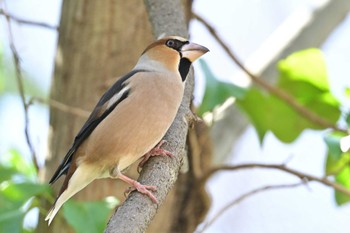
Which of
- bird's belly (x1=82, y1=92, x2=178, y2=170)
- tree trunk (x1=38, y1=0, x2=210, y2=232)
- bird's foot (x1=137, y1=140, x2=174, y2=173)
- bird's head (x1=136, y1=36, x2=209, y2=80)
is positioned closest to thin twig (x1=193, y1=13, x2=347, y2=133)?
tree trunk (x1=38, y1=0, x2=210, y2=232)

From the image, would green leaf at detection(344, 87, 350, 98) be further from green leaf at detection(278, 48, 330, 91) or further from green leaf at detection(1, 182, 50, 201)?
green leaf at detection(1, 182, 50, 201)

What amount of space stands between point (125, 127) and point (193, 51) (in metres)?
0.48

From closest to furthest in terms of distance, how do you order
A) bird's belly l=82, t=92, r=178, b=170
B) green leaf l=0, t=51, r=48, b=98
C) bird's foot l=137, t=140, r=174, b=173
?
1. bird's foot l=137, t=140, r=174, b=173
2. bird's belly l=82, t=92, r=178, b=170
3. green leaf l=0, t=51, r=48, b=98

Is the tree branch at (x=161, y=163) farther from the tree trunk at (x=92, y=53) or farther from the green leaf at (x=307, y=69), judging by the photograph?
the green leaf at (x=307, y=69)

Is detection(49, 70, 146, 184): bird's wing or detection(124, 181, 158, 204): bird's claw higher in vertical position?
detection(124, 181, 158, 204): bird's claw

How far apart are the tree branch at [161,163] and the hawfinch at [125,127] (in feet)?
0.13

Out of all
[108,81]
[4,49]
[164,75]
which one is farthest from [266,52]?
[4,49]

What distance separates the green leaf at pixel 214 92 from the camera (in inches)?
152

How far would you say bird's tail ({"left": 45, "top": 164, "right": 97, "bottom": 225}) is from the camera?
327cm

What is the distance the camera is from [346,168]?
4.34m

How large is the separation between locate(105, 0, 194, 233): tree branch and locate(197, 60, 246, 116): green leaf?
328 mm

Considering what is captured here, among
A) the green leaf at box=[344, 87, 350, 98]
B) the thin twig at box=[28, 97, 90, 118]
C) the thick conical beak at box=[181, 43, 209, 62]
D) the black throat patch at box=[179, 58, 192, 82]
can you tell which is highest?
the thick conical beak at box=[181, 43, 209, 62]

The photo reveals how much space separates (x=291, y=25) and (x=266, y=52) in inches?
9.5

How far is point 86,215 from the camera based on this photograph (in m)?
3.63
